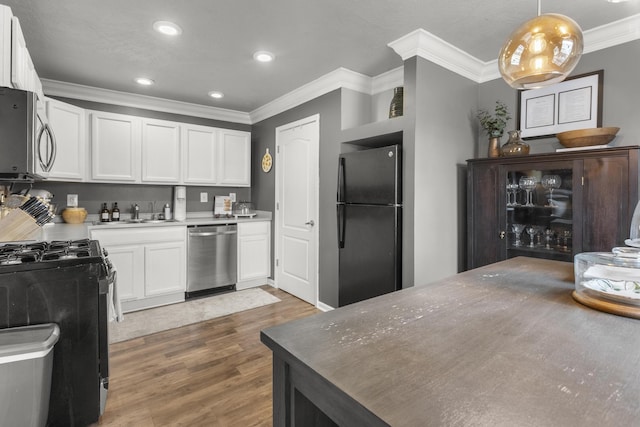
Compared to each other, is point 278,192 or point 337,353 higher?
point 278,192

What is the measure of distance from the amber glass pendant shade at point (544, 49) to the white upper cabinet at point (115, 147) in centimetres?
377

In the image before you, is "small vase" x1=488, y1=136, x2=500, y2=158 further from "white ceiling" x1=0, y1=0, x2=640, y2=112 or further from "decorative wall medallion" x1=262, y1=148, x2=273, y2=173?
"decorative wall medallion" x1=262, y1=148, x2=273, y2=173

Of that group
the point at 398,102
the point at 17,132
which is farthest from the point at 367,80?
the point at 17,132

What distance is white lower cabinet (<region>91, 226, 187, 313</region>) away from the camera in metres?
3.32

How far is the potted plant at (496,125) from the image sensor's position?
2.82m

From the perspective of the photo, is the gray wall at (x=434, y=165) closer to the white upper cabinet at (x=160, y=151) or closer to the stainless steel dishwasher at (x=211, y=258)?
the stainless steel dishwasher at (x=211, y=258)

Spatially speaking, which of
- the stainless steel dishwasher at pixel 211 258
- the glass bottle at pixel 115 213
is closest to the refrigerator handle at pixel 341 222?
the stainless steel dishwasher at pixel 211 258

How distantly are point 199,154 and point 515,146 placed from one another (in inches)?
137

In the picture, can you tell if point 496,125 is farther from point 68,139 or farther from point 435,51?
point 68,139

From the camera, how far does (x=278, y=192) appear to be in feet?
13.9

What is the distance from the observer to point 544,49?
123cm

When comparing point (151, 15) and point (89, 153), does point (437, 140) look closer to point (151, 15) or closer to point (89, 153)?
point (151, 15)

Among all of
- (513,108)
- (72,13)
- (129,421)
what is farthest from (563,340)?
(72,13)

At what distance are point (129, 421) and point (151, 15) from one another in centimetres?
250
